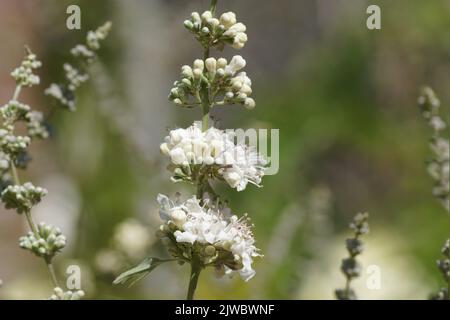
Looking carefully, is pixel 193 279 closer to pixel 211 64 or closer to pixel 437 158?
pixel 211 64

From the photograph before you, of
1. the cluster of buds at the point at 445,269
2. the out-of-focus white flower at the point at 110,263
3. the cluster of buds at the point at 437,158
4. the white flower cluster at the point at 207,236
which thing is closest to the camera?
the white flower cluster at the point at 207,236

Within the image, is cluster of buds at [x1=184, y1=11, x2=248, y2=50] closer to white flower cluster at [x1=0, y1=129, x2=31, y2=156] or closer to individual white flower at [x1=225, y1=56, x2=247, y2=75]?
individual white flower at [x1=225, y1=56, x2=247, y2=75]

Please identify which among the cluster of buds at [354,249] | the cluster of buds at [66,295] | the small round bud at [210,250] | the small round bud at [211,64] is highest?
the small round bud at [211,64]

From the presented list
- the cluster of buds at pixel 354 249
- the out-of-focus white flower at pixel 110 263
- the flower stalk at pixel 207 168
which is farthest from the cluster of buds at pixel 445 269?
the out-of-focus white flower at pixel 110 263

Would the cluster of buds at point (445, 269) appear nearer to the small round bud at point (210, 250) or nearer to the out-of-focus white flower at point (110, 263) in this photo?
the small round bud at point (210, 250)

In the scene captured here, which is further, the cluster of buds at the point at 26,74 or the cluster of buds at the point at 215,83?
the cluster of buds at the point at 26,74
